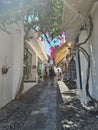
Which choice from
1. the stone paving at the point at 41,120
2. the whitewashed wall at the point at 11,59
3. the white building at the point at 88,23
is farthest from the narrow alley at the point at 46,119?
the whitewashed wall at the point at 11,59

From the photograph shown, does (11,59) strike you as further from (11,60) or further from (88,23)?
(88,23)

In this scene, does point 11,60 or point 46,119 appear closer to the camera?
point 46,119

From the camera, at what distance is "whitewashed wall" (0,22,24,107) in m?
10.3

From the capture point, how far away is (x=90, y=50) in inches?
402

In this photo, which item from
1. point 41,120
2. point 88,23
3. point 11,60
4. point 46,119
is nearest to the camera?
point 41,120

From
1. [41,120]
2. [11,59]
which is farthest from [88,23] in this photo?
[41,120]

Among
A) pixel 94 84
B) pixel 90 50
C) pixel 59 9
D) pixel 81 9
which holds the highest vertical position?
pixel 59 9

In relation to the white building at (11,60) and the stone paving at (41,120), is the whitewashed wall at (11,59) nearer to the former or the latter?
the white building at (11,60)

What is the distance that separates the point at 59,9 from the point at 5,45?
11.4 feet

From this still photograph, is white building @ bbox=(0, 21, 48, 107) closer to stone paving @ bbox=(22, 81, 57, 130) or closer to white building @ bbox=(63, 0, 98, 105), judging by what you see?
stone paving @ bbox=(22, 81, 57, 130)

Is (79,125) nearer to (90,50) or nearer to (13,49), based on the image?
(90,50)

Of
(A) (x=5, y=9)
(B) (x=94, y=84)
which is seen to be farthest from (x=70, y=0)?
(B) (x=94, y=84)

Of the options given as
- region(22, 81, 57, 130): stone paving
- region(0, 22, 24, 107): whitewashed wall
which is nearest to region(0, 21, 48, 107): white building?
region(0, 22, 24, 107): whitewashed wall

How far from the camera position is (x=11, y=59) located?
39.4 feet
